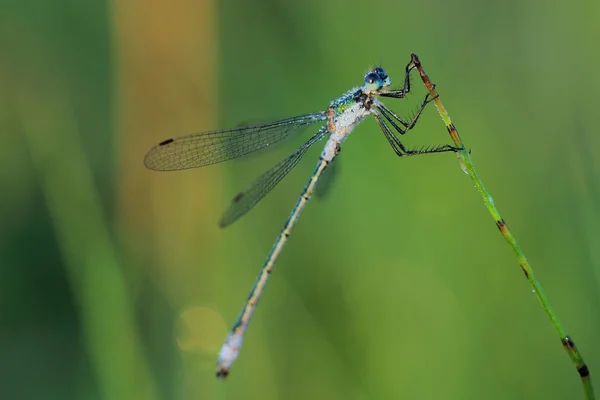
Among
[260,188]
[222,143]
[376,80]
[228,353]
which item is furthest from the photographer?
[222,143]

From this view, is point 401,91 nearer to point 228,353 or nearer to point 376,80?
point 376,80

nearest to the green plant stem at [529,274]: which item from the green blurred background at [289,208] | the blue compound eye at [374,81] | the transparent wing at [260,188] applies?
the green blurred background at [289,208]

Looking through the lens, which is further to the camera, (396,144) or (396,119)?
(396,119)

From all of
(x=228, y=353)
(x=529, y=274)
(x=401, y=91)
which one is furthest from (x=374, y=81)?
(x=529, y=274)

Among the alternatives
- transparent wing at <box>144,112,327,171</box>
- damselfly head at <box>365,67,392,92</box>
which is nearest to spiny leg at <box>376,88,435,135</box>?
damselfly head at <box>365,67,392,92</box>

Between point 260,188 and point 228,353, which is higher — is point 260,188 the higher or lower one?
the higher one

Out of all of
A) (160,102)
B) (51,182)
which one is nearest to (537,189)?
(51,182)

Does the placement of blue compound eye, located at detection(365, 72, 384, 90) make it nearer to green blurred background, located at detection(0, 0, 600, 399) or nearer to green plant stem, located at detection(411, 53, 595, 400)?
green blurred background, located at detection(0, 0, 600, 399)
